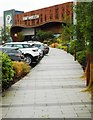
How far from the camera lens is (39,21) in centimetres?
10262

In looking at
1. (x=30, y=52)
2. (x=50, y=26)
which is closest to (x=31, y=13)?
(x=50, y=26)

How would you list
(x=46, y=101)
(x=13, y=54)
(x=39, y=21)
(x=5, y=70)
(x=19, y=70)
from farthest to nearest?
(x=39, y=21), (x=13, y=54), (x=19, y=70), (x=5, y=70), (x=46, y=101)

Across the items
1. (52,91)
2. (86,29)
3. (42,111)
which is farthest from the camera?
(52,91)

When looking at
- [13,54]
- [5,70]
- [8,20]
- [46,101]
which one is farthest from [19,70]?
[8,20]

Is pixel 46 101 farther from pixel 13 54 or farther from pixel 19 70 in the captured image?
pixel 13 54

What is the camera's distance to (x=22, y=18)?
112312 mm

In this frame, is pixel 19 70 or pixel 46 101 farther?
pixel 19 70

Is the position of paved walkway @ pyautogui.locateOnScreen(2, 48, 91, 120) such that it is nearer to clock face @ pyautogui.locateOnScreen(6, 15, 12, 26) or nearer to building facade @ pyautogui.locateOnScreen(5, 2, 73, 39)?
building facade @ pyautogui.locateOnScreen(5, 2, 73, 39)

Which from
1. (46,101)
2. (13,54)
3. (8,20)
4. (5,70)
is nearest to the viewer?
(46,101)

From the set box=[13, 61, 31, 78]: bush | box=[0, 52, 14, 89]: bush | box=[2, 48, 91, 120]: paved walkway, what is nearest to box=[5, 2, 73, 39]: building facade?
box=[13, 61, 31, 78]: bush

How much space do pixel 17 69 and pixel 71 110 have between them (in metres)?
8.05

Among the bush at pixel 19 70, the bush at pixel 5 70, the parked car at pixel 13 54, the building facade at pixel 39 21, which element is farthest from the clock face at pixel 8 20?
the bush at pixel 5 70

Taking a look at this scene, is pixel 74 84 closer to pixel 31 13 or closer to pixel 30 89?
pixel 30 89

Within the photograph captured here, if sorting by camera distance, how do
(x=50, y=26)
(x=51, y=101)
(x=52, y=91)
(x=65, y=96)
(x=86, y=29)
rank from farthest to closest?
(x=50, y=26), (x=52, y=91), (x=65, y=96), (x=51, y=101), (x=86, y=29)
